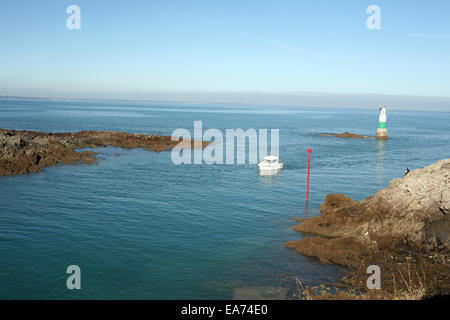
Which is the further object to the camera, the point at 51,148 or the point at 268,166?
the point at 51,148

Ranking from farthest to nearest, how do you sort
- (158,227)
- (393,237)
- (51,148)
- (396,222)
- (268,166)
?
(51,148), (268,166), (158,227), (396,222), (393,237)

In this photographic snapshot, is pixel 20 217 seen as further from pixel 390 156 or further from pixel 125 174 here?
pixel 390 156

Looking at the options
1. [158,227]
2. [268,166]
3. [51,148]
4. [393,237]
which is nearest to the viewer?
[393,237]

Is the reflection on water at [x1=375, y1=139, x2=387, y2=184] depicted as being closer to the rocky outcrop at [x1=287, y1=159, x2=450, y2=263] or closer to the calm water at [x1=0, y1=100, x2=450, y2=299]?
the calm water at [x1=0, y1=100, x2=450, y2=299]

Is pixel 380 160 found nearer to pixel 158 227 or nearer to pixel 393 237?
pixel 393 237

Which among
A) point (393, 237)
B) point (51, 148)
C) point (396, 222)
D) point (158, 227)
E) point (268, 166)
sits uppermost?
point (51, 148)

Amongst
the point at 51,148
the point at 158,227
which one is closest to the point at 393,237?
the point at 158,227

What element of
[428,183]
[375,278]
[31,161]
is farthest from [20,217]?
[428,183]

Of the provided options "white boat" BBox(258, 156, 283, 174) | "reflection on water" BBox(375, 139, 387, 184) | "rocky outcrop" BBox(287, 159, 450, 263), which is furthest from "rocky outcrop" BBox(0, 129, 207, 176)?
"rocky outcrop" BBox(287, 159, 450, 263)

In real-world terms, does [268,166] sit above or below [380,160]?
above
